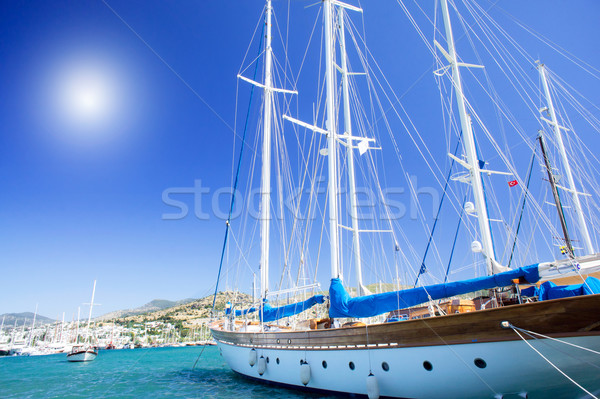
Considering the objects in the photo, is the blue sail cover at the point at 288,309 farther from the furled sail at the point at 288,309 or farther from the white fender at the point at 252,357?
the white fender at the point at 252,357

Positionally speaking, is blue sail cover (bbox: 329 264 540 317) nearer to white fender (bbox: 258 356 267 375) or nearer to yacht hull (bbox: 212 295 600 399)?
yacht hull (bbox: 212 295 600 399)

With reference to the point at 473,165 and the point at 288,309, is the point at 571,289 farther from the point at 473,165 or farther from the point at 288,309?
the point at 288,309

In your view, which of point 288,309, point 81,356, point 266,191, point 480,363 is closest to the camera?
point 480,363

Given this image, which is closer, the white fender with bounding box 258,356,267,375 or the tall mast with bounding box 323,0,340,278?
the tall mast with bounding box 323,0,340,278

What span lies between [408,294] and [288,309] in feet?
23.6

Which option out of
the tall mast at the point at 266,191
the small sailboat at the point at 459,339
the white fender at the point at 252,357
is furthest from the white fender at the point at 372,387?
the tall mast at the point at 266,191

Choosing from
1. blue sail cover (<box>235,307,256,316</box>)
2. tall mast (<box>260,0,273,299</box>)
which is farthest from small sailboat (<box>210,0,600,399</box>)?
tall mast (<box>260,0,273,299</box>)

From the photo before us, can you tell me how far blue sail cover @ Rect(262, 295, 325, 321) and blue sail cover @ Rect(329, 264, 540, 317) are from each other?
219 cm

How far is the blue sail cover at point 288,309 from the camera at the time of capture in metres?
13.3

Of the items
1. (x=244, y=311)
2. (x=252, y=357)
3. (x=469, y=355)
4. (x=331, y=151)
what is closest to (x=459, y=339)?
(x=469, y=355)

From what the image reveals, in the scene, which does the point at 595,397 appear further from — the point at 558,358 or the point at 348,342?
the point at 348,342

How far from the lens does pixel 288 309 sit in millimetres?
14766

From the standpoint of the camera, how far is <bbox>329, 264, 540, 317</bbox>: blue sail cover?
812cm

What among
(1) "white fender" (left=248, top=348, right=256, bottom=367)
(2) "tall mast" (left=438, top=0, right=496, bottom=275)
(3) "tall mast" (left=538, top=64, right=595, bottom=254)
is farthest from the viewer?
(3) "tall mast" (left=538, top=64, right=595, bottom=254)
